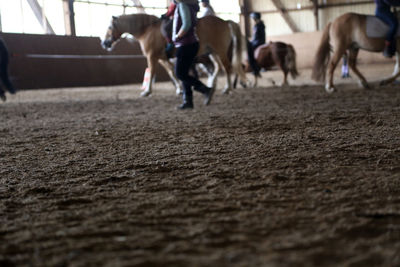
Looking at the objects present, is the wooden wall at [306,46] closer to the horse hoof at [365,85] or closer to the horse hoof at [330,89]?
the horse hoof at [365,85]

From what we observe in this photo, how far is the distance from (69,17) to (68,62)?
1845 millimetres

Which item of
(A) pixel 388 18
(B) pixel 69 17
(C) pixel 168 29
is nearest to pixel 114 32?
(C) pixel 168 29

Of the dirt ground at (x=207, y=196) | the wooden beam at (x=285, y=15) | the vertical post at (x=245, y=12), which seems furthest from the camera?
the vertical post at (x=245, y=12)

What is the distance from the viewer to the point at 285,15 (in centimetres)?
2466

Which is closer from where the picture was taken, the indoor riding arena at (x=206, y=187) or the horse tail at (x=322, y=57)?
the indoor riding arena at (x=206, y=187)

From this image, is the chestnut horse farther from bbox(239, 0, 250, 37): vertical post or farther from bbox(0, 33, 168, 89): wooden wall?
bbox(239, 0, 250, 37): vertical post

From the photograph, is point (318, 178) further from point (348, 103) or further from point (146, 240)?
point (348, 103)

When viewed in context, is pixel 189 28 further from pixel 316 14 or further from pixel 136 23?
pixel 316 14

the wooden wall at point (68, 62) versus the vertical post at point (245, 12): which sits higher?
the vertical post at point (245, 12)

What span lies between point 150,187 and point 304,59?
21.5 m

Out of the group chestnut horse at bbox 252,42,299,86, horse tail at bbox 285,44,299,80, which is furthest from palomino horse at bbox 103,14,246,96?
horse tail at bbox 285,44,299,80

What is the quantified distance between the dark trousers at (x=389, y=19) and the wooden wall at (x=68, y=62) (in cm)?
1107

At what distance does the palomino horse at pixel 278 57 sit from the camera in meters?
12.2

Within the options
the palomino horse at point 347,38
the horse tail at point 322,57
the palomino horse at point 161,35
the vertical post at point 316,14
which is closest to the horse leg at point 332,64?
the palomino horse at point 347,38
